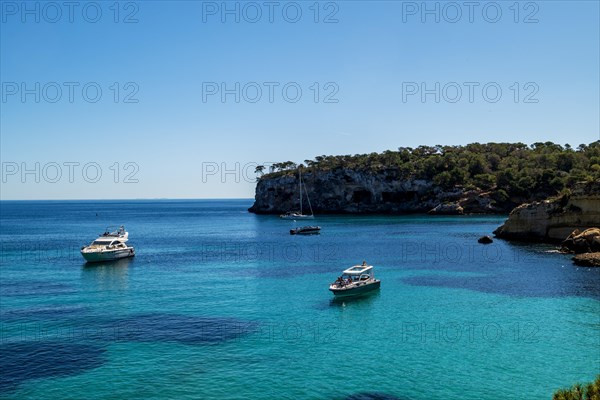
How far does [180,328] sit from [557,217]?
6432cm

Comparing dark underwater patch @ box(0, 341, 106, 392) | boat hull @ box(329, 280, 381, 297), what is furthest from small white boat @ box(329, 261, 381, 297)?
dark underwater patch @ box(0, 341, 106, 392)

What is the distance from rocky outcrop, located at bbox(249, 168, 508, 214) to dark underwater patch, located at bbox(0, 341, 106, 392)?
132m

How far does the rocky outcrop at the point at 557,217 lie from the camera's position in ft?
229

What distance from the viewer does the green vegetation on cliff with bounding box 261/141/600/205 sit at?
459 ft

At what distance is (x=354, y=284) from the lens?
4331cm

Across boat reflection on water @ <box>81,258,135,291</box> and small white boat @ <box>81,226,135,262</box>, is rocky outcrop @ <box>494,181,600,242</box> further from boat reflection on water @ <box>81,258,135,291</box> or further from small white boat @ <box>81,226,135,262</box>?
small white boat @ <box>81,226,135,262</box>

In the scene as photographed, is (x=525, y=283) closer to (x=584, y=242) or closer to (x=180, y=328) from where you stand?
(x=584, y=242)

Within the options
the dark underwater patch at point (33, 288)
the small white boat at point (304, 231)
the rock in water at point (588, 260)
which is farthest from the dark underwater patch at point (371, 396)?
the small white boat at point (304, 231)

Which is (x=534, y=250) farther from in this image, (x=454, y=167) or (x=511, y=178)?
(x=454, y=167)

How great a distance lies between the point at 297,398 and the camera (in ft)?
73.9

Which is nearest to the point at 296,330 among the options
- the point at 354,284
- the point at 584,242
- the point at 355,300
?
the point at 355,300

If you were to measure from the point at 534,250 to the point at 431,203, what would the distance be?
8809 cm

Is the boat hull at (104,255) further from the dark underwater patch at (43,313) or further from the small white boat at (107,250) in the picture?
the dark underwater patch at (43,313)

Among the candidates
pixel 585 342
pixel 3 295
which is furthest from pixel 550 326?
pixel 3 295
